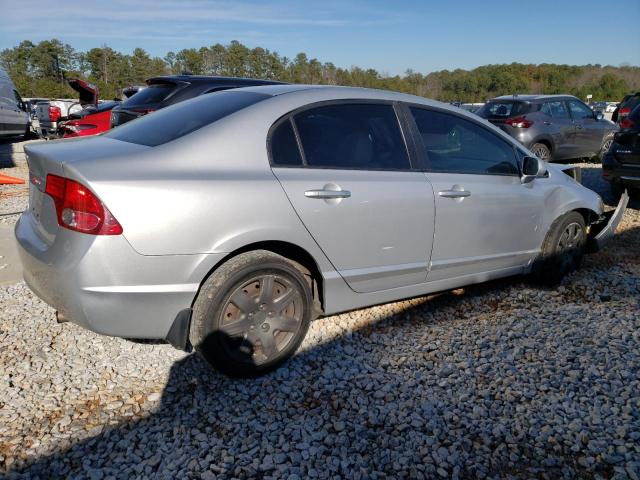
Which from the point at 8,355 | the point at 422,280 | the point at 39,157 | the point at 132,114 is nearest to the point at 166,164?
the point at 39,157

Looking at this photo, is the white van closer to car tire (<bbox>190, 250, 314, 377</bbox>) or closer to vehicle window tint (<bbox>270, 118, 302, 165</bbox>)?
vehicle window tint (<bbox>270, 118, 302, 165</bbox>)

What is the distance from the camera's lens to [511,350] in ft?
10.8

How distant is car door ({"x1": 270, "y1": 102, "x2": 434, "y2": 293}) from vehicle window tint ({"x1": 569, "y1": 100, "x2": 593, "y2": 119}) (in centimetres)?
952

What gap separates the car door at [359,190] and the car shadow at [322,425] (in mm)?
589

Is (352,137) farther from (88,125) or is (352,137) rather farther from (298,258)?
(88,125)

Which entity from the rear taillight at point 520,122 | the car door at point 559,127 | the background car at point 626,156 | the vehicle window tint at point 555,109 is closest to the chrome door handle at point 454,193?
the background car at point 626,156

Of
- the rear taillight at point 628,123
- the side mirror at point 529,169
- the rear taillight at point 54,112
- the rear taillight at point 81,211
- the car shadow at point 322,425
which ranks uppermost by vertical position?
the rear taillight at point 628,123

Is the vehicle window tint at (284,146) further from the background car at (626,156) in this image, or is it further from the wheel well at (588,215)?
the background car at (626,156)

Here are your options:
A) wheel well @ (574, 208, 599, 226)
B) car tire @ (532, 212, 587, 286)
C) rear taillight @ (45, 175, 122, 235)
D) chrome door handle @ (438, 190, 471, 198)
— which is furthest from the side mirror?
rear taillight @ (45, 175, 122, 235)

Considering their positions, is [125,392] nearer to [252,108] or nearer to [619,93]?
[252,108]

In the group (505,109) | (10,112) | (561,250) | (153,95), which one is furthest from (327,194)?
(10,112)

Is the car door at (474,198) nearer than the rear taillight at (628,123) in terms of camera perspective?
Yes

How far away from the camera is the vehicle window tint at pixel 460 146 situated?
3.60 m

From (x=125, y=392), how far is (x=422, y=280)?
205 centimetres
